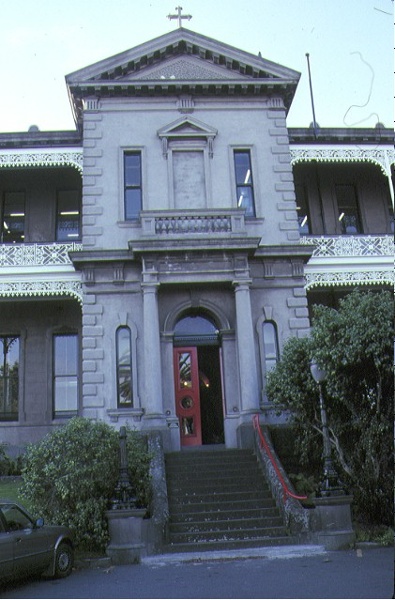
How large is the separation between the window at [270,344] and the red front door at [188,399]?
6.78 ft

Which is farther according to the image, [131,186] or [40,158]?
[40,158]

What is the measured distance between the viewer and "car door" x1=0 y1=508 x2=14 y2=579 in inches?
340

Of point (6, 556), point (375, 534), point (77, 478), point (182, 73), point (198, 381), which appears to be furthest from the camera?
point (182, 73)

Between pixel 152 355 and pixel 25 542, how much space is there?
8357 mm

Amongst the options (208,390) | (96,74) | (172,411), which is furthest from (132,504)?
(96,74)

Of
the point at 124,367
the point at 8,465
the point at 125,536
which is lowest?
the point at 125,536

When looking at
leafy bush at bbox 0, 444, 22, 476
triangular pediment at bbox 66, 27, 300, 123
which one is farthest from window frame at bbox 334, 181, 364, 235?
leafy bush at bbox 0, 444, 22, 476

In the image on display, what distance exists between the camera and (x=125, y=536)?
1135 cm

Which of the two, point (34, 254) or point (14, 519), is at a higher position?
point (34, 254)

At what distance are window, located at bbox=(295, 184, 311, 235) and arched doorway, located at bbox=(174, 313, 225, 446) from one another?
5.35 metres

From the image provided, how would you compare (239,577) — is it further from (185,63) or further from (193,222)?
(185,63)

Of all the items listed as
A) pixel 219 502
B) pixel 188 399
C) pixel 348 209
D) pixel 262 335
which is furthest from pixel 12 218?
pixel 219 502

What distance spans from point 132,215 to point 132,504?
388 inches

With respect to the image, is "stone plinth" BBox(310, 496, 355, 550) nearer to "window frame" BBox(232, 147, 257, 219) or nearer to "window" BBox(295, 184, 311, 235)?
"window frame" BBox(232, 147, 257, 219)
